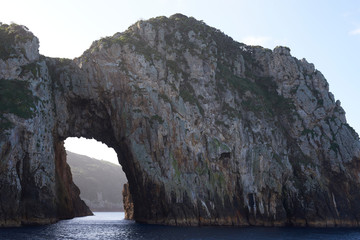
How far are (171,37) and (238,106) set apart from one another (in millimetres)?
22879

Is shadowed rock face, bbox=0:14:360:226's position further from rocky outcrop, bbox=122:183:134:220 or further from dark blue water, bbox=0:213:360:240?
rocky outcrop, bbox=122:183:134:220

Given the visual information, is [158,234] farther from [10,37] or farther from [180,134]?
[10,37]

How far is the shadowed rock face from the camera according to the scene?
193 feet

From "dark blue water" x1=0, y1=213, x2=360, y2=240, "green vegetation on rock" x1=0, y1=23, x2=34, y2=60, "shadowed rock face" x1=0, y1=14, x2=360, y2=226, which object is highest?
"green vegetation on rock" x1=0, y1=23, x2=34, y2=60

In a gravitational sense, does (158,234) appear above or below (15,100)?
below

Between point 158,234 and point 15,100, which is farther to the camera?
point 15,100

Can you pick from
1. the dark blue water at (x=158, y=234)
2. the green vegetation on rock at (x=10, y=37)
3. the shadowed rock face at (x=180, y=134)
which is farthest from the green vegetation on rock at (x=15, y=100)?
the dark blue water at (x=158, y=234)

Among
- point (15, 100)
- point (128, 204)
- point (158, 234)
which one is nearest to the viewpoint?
point (158, 234)

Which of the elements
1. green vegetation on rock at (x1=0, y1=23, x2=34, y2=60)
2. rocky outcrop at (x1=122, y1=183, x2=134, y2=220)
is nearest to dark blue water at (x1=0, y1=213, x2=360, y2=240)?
green vegetation on rock at (x1=0, y1=23, x2=34, y2=60)

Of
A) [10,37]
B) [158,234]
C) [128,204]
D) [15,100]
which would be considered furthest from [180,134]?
Result: [128,204]

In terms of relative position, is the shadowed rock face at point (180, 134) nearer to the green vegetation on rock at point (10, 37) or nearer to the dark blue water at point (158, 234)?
the green vegetation on rock at point (10, 37)

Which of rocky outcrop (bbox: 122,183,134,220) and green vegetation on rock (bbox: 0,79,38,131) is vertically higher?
green vegetation on rock (bbox: 0,79,38,131)

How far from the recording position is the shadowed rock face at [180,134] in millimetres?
58844

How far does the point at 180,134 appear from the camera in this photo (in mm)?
63969
